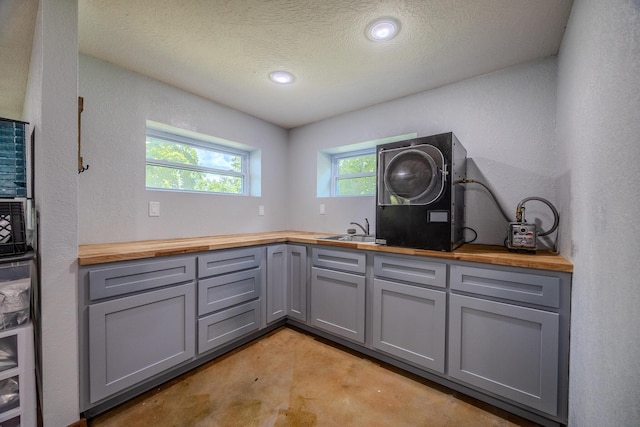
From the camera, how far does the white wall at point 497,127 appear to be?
5.91ft

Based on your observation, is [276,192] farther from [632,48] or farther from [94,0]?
[632,48]

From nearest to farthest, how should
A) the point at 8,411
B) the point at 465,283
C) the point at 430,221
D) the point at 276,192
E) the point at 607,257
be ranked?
the point at 607,257, the point at 8,411, the point at 465,283, the point at 430,221, the point at 276,192

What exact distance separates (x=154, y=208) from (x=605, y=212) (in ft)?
8.77

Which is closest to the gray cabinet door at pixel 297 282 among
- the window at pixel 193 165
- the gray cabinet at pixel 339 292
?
the gray cabinet at pixel 339 292

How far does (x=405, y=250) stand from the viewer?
1.75 m

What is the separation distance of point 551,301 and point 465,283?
0.39m

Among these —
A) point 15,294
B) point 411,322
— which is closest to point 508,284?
point 411,322

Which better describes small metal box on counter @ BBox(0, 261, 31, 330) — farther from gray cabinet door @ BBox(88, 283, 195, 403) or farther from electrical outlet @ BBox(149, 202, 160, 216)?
electrical outlet @ BBox(149, 202, 160, 216)

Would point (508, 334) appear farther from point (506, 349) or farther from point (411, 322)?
point (411, 322)

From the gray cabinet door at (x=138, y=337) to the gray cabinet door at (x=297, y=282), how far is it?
91 cm

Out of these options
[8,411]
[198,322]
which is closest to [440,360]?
[198,322]

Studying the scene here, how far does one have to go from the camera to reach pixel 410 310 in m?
1.77

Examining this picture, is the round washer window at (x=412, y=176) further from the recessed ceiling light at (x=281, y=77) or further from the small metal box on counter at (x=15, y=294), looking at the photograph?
the small metal box on counter at (x=15, y=294)

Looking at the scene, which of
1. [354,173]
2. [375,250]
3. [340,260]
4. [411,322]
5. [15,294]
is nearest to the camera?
[15,294]
